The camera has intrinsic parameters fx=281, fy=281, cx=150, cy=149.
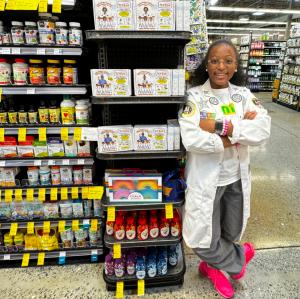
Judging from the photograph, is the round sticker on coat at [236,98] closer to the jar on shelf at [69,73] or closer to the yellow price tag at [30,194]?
the jar on shelf at [69,73]

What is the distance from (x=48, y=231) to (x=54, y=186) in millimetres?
399

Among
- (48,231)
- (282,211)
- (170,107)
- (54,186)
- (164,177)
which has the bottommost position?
(282,211)

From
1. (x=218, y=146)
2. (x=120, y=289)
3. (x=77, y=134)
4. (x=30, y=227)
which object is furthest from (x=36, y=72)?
(x=120, y=289)

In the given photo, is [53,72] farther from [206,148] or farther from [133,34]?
[206,148]

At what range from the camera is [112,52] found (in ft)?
6.64

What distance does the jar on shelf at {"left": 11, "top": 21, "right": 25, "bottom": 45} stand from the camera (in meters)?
1.89

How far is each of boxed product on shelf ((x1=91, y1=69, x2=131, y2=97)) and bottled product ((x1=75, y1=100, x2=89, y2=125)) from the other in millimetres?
304

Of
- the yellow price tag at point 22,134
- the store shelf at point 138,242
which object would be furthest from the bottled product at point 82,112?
the store shelf at point 138,242

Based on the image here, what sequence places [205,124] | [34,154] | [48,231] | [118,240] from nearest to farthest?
[205,124]
[118,240]
[34,154]
[48,231]

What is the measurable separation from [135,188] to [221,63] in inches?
38.2

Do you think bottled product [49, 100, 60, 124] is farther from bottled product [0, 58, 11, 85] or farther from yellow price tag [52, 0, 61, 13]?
yellow price tag [52, 0, 61, 13]

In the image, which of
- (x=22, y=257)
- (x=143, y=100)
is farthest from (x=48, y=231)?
(x=143, y=100)

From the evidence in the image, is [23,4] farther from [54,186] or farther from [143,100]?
[54,186]

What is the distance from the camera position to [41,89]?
197 cm
